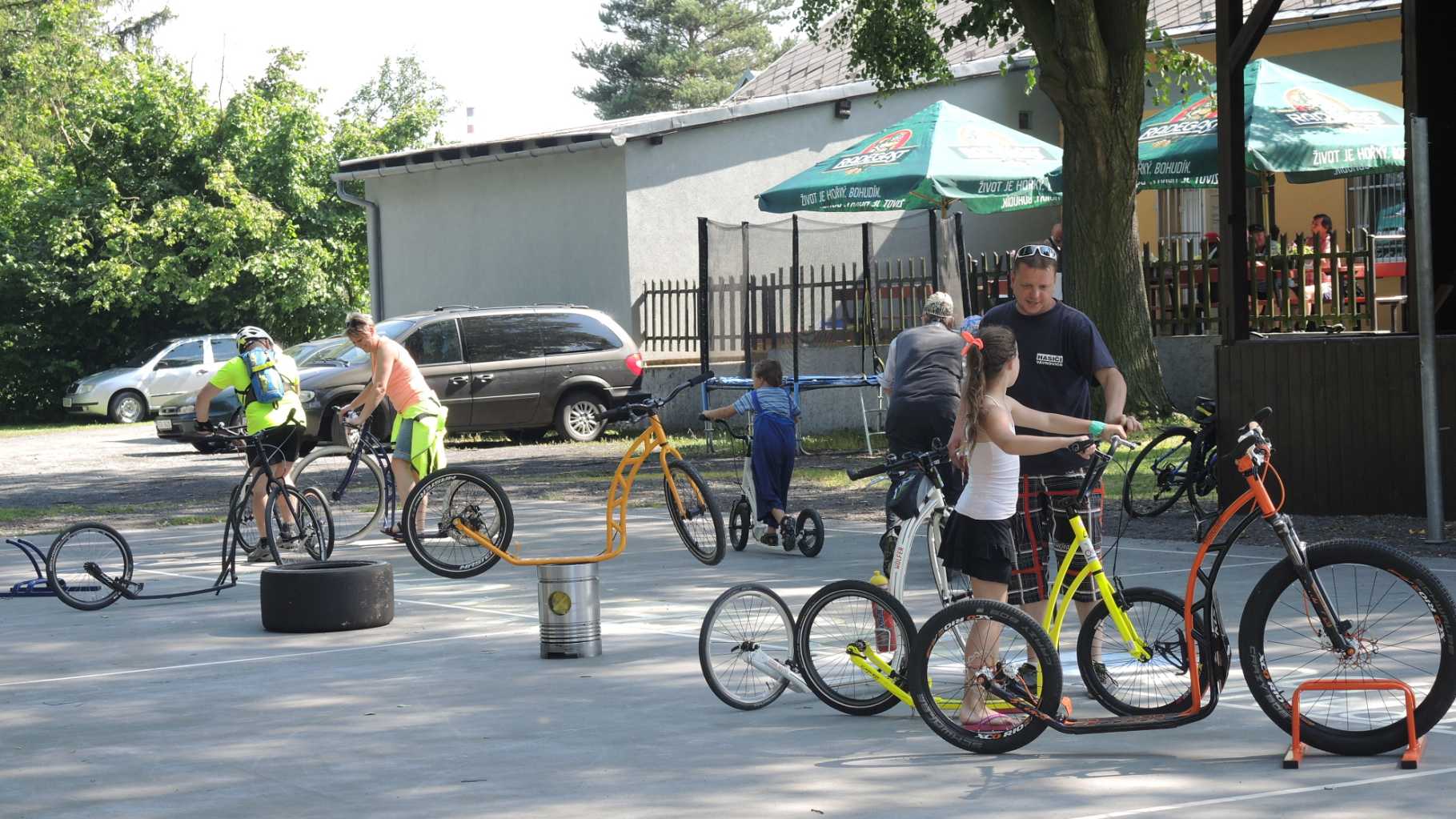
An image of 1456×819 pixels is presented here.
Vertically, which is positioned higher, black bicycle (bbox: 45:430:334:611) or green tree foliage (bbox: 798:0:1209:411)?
green tree foliage (bbox: 798:0:1209:411)

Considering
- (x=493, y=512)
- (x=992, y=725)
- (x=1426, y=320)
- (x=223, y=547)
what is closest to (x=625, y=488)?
(x=493, y=512)

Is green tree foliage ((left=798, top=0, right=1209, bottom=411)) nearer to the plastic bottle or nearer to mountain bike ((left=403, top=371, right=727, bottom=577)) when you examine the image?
mountain bike ((left=403, top=371, right=727, bottom=577))

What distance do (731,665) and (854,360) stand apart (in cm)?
1412

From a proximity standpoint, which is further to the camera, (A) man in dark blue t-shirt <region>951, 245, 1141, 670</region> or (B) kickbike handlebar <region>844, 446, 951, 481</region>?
(B) kickbike handlebar <region>844, 446, 951, 481</region>

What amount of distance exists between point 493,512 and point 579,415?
11459 mm

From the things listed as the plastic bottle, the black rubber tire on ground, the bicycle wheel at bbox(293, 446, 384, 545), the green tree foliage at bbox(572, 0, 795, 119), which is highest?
the green tree foliage at bbox(572, 0, 795, 119)

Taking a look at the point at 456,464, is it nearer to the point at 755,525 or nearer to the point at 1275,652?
the point at 755,525

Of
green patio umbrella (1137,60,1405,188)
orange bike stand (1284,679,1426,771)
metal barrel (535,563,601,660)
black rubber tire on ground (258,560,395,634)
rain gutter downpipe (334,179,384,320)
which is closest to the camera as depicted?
orange bike stand (1284,679,1426,771)

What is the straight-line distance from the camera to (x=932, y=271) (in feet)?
67.1

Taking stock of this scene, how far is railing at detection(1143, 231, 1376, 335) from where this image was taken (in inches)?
769

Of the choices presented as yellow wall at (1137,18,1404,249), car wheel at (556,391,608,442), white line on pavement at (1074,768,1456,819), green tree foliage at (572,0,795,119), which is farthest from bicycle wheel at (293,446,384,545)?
green tree foliage at (572,0,795,119)

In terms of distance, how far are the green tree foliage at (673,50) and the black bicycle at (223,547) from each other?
60541 mm

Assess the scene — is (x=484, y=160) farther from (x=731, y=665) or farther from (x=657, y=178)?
(x=731, y=665)

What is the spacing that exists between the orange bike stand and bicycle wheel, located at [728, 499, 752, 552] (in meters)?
6.71
